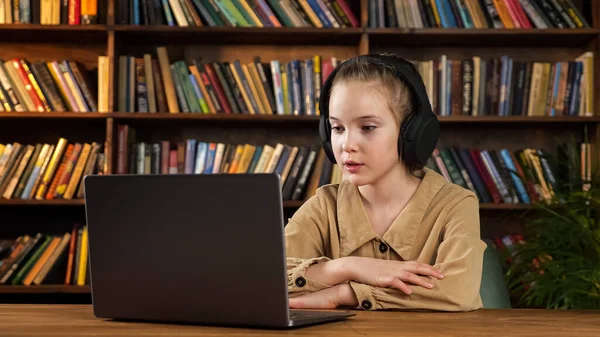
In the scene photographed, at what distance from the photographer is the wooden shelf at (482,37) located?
10.6 ft

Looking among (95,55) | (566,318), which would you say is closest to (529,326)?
(566,318)

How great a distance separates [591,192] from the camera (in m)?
2.92

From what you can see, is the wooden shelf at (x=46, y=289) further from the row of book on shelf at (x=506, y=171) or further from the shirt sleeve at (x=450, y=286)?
the shirt sleeve at (x=450, y=286)

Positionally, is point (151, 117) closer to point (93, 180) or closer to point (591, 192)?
point (591, 192)

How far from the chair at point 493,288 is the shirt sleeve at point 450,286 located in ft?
1.01

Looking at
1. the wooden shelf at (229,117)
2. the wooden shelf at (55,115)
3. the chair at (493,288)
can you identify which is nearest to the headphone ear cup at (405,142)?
the chair at (493,288)

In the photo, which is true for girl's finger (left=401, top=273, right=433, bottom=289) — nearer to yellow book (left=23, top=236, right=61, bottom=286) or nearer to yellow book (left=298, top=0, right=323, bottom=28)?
yellow book (left=298, top=0, right=323, bottom=28)

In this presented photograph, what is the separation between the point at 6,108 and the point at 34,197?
379 millimetres

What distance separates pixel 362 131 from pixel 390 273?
1.07ft

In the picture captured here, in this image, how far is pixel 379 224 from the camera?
165cm

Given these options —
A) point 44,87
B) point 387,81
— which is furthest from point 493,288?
point 44,87

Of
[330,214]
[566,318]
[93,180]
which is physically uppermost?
[93,180]

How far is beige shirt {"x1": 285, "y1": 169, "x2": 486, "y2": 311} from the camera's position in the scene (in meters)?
1.36

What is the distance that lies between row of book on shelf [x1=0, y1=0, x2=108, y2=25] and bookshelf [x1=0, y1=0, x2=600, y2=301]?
52 millimetres
